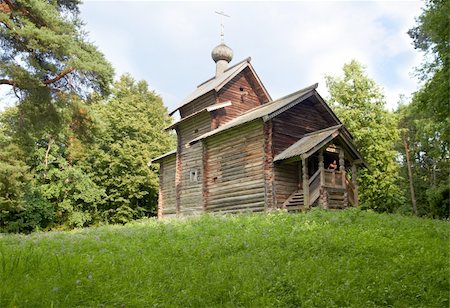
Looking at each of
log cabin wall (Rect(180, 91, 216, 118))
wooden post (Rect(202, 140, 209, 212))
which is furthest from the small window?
log cabin wall (Rect(180, 91, 216, 118))

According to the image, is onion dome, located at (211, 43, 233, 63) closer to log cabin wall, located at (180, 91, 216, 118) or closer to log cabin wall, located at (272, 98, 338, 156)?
log cabin wall, located at (180, 91, 216, 118)

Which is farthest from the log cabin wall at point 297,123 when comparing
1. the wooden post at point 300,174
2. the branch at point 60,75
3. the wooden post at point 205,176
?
the branch at point 60,75

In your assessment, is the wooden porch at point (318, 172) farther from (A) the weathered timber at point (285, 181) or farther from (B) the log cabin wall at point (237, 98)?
(B) the log cabin wall at point (237, 98)

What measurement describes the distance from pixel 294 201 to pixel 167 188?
12.1 m

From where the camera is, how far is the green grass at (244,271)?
627 centimetres

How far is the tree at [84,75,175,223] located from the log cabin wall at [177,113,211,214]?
35.8 ft

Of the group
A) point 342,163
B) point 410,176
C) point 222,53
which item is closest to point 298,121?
point 342,163

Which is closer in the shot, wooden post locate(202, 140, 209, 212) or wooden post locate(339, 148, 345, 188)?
wooden post locate(339, 148, 345, 188)

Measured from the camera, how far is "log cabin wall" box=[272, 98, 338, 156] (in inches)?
779

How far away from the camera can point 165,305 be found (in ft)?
19.9

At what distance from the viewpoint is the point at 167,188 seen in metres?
28.1

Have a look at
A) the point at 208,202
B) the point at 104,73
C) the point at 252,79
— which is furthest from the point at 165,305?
the point at 252,79

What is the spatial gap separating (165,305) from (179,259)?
2.61 meters

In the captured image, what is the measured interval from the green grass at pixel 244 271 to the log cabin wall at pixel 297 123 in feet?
30.7
